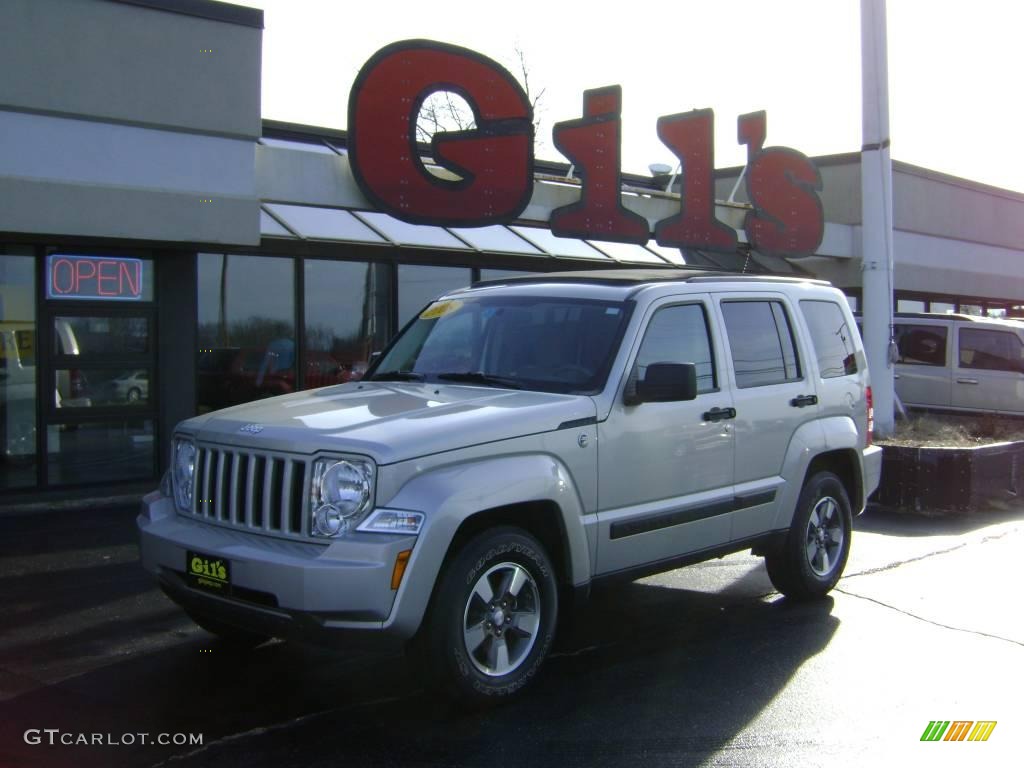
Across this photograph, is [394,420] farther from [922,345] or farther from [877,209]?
[922,345]

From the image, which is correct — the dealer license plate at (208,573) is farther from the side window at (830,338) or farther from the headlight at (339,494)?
the side window at (830,338)

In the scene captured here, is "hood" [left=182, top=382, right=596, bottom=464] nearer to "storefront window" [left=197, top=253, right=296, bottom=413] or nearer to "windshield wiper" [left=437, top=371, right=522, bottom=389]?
"windshield wiper" [left=437, top=371, right=522, bottom=389]

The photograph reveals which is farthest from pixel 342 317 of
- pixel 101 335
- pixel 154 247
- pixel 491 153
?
pixel 101 335

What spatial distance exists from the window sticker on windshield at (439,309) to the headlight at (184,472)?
1.85 meters

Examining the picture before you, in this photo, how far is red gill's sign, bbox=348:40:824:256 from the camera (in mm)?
12727

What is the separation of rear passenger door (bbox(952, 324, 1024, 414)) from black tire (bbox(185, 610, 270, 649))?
12950 millimetres

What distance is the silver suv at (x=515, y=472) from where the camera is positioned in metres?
4.44

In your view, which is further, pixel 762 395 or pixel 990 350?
pixel 990 350

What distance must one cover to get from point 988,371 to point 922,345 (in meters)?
1.09

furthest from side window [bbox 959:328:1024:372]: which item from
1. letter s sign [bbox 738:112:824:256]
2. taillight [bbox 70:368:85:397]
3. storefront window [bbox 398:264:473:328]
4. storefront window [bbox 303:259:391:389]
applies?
taillight [bbox 70:368:85:397]

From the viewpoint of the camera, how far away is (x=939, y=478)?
10.5 m

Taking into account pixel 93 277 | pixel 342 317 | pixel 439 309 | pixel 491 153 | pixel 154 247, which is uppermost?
pixel 491 153

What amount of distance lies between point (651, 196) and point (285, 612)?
13055 mm

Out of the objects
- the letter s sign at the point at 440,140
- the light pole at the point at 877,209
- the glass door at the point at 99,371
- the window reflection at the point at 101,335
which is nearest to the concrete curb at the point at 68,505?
the glass door at the point at 99,371
